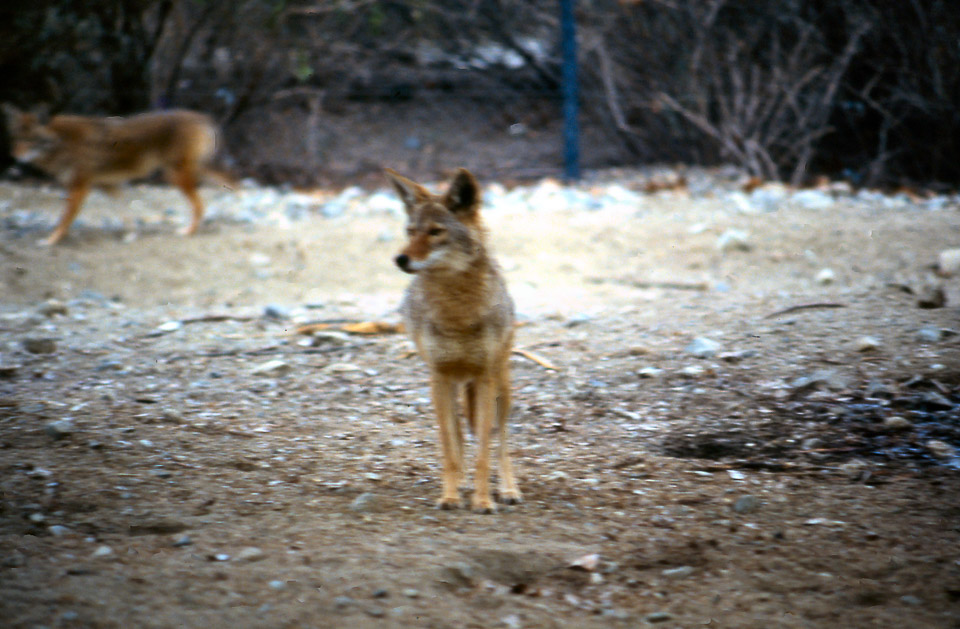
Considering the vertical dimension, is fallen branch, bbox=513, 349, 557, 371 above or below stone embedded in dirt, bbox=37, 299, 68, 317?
below

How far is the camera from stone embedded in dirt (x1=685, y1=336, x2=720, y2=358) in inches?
195

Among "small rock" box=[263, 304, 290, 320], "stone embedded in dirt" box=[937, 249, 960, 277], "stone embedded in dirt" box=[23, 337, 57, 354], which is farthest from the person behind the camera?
"stone embedded in dirt" box=[937, 249, 960, 277]

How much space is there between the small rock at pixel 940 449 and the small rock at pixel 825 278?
3.37m

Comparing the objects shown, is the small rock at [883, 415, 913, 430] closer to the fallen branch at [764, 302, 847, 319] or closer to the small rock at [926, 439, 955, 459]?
the small rock at [926, 439, 955, 459]

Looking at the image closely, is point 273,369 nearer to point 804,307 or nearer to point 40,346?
point 40,346

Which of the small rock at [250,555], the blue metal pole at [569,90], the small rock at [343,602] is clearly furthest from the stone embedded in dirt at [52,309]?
the blue metal pole at [569,90]

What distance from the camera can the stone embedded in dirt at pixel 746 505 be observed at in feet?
11.0

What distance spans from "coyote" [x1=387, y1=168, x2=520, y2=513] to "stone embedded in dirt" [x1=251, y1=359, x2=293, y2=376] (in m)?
1.72

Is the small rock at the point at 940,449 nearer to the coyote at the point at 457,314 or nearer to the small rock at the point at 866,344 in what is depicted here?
the small rock at the point at 866,344

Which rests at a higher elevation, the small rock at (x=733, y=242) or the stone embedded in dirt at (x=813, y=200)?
the stone embedded in dirt at (x=813, y=200)

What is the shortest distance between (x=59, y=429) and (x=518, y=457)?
188cm

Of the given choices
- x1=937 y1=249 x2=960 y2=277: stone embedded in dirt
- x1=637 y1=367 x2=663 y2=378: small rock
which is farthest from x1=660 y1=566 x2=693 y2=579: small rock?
x1=937 y1=249 x2=960 y2=277: stone embedded in dirt

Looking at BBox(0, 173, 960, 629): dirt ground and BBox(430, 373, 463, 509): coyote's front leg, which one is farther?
BBox(430, 373, 463, 509): coyote's front leg

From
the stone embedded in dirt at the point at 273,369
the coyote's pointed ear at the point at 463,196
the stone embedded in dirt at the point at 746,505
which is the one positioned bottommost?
the stone embedded in dirt at the point at 746,505
